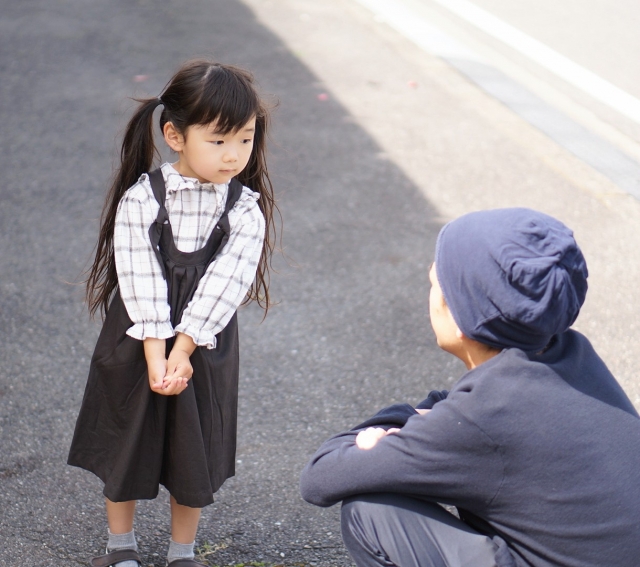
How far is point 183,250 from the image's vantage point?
6.31 feet

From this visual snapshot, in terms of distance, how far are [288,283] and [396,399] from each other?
0.89 metres

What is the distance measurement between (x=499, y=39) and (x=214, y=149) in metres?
6.05

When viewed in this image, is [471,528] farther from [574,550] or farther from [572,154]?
[572,154]

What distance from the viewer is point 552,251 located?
4.83ft

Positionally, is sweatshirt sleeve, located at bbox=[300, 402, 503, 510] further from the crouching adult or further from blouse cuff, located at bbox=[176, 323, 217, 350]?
blouse cuff, located at bbox=[176, 323, 217, 350]

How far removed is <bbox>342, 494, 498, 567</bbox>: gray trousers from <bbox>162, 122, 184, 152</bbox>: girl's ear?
0.87 m

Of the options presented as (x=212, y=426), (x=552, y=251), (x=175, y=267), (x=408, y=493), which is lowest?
(x=212, y=426)

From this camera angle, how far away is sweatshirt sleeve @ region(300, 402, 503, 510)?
150 centimetres

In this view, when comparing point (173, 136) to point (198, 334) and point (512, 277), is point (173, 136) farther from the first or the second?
point (512, 277)

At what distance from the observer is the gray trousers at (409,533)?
165 cm

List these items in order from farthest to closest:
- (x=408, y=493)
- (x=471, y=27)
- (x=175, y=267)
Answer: (x=471, y=27)
(x=175, y=267)
(x=408, y=493)

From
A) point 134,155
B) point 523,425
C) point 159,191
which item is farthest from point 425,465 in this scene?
point 134,155

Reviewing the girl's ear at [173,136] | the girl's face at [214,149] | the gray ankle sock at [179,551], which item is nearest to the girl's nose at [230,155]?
the girl's face at [214,149]

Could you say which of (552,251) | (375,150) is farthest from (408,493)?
(375,150)
